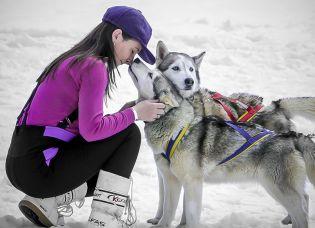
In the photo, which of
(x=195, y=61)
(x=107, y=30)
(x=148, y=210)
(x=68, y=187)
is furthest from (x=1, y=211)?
(x=195, y=61)

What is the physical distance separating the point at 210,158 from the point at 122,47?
95cm

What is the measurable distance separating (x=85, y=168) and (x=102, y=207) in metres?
0.23

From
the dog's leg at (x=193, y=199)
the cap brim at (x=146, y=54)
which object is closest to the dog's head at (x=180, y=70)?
the cap brim at (x=146, y=54)

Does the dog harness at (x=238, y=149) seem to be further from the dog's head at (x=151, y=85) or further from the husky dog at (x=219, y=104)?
the husky dog at (x=219, y=104)

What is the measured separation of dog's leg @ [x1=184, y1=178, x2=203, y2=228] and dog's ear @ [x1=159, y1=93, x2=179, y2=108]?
0.53 meters

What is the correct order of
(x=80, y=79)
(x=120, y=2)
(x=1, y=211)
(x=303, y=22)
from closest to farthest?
(x=80, y=79), (x=1, y=211), (x=303, y=22), (x=120, y=2)

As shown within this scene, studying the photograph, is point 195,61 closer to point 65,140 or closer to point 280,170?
point 280,170

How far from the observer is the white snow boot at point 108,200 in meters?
2.12

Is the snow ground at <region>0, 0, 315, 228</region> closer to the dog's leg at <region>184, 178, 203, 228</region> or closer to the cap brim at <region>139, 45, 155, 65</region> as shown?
the dog's leg at <region>184, 178, 203, 228</region>

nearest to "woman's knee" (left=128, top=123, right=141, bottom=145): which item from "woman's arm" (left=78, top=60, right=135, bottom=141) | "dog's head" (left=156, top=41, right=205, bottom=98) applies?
"woman's arm" (left=78, top=60, right=135, bottom=141)

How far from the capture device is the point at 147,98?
270 cm

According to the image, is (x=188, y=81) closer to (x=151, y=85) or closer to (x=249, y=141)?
(x=151, y=85)

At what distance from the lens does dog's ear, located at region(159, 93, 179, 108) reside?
8.68 ft

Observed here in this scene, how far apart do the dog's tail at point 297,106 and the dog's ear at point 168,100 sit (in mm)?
1155
